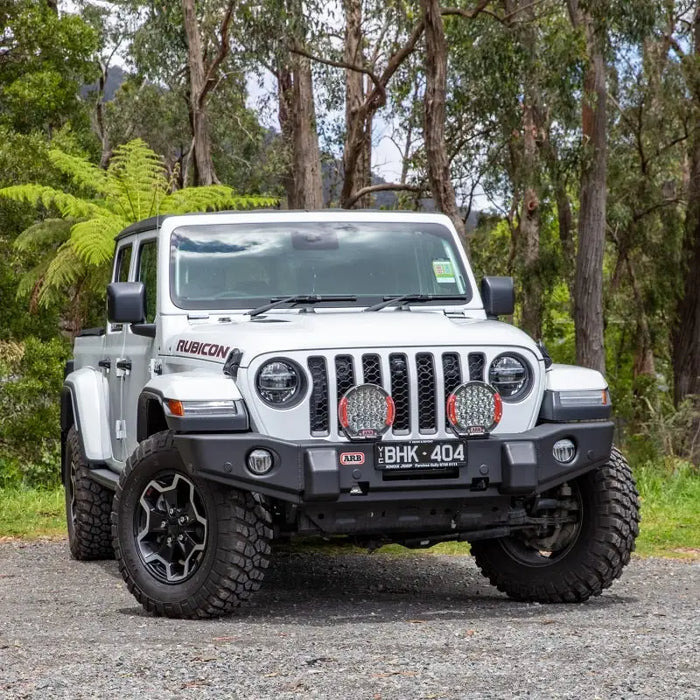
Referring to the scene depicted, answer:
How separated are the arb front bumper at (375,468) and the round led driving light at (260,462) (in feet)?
0.06

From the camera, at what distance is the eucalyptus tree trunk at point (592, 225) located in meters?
23.1

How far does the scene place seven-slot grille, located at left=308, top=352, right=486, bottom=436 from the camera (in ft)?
20.9

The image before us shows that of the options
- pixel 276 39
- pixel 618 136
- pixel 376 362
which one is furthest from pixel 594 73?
pixel 376 362

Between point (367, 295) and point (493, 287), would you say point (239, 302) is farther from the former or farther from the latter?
point (493, 287)

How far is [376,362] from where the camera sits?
21.1 ft

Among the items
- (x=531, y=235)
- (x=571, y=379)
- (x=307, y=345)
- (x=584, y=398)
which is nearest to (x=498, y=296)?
(x=571, y=379)

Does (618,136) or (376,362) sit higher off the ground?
(618,136)

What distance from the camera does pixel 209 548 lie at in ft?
20.9

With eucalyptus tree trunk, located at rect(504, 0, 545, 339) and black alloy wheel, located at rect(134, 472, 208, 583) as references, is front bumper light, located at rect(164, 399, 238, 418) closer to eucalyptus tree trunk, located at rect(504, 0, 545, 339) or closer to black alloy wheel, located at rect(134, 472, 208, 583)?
black alloy wheel, located at rect(134, 472, 208, 583)

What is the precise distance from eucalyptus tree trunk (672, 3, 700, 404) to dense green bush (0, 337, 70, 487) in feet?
41.6

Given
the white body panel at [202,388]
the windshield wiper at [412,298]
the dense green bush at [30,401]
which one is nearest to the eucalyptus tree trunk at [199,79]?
the dense green bush at [30,401]

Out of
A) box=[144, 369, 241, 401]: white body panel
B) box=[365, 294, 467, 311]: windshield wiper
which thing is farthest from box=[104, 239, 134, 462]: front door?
box=[144, 369, 241, 401]: white body panel

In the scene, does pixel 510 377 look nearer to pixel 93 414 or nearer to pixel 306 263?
pixel 306 263

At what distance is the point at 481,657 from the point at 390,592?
2563 mm
